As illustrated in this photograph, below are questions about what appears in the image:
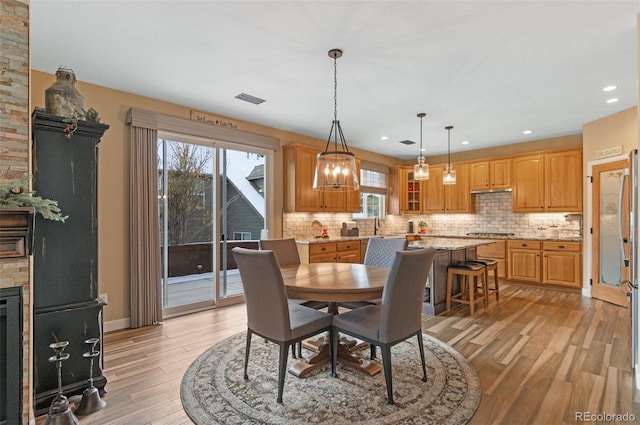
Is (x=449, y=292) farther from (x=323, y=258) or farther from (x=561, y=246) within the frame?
(x=561, y=246)

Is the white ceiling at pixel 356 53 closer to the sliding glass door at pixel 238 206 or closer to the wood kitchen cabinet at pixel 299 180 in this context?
the sliding glass door at pixel 238 206

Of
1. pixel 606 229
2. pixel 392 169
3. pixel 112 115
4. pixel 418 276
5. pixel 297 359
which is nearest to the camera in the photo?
pixel 418 276

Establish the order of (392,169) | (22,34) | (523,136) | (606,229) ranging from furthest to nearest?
1. (392,169)
2. (523,136)
3. (606,229)
4. (22,34)

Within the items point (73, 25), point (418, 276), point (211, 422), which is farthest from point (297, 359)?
point (73, 25)

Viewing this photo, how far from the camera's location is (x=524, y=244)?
5.89 m

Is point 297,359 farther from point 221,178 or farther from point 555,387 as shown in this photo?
point 221,178

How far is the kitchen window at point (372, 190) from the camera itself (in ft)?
23.2

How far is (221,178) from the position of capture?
4.75 m

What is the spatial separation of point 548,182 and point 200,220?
19.4 feet

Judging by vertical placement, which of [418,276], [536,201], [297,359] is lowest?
[297,359]

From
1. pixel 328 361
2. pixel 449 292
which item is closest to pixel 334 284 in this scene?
pixel 328 361

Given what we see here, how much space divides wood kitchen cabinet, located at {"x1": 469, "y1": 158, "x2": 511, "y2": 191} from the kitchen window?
6.11 ft

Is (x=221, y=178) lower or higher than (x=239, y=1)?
lower

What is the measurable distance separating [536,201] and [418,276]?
487 cm
